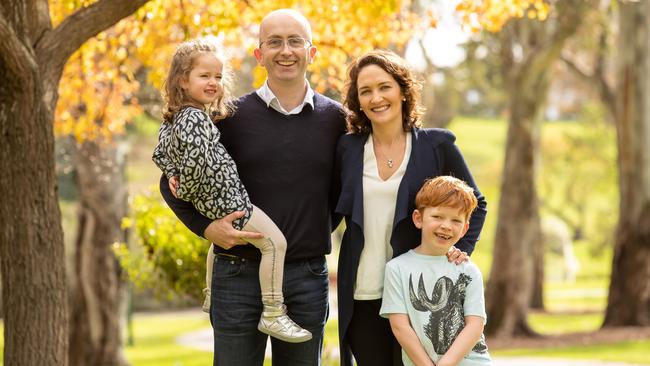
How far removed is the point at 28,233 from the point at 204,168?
2052mm

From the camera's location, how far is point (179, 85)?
14.9ft

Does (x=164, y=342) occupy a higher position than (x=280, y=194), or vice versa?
(x=280, y=194)

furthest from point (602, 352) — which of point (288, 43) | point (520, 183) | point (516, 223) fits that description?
point (288, 43)

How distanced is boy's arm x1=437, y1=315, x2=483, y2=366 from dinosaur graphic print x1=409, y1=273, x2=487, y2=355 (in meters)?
0.03

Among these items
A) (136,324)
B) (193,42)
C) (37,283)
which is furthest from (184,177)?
(136,324)

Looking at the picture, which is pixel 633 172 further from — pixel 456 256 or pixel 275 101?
pixel 275 101

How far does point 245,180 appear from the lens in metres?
4.49

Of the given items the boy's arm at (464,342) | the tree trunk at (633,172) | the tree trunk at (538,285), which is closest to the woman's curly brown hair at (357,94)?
the boy's arm at (464,342)

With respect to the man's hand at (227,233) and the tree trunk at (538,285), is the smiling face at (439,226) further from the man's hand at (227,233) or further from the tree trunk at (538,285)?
the tree trunk at (538,285)

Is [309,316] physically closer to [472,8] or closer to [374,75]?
[374,75]

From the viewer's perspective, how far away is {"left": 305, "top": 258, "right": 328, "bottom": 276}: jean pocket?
457 centimetres

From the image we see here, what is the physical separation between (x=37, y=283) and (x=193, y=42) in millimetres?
2134

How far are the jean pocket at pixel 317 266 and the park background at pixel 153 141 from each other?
208 centimetres

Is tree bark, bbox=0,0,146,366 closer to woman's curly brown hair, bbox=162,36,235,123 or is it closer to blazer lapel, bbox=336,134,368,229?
woman's curly brown hair, bbox=162,36,235,123
